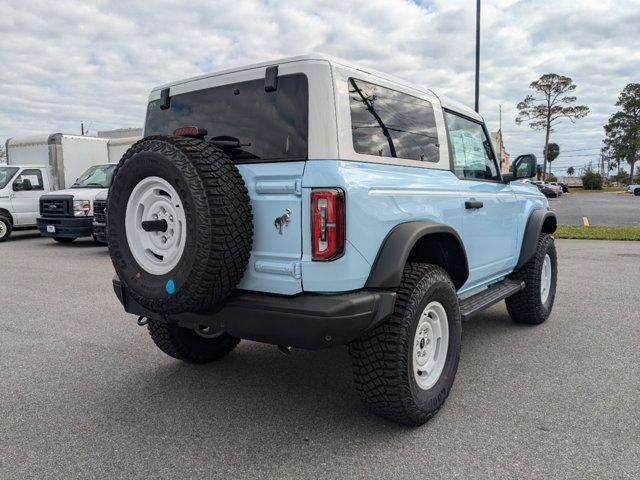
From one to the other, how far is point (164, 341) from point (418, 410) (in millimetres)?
1923

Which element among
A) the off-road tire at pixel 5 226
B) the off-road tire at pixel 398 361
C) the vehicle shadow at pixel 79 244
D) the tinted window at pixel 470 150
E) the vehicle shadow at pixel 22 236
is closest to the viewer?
the off-road tire at pixel 398 361

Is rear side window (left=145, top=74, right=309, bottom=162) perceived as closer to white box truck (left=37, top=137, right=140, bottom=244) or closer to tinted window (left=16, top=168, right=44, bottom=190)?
white box truck (left=37, top=137, right=140, bottom=244)

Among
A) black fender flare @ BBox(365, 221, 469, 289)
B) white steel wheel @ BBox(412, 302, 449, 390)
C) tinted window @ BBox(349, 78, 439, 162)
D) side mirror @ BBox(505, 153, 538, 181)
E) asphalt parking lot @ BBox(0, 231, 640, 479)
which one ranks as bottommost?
asphalt parking lot @ BBox(0, 231, 640, 479)

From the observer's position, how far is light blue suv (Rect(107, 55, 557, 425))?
99.3 inches

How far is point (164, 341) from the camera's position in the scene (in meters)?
3.74

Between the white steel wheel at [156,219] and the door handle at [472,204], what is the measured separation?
6.65 feet

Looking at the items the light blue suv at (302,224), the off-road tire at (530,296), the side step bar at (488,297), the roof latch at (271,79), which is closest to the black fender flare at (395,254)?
the light blue suv at (302,224)

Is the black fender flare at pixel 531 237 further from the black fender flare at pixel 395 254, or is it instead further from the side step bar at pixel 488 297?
the black fender flare at pixel 395 254

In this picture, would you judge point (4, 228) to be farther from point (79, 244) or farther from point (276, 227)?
point (276, 227)

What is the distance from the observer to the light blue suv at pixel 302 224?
2523 millimetres

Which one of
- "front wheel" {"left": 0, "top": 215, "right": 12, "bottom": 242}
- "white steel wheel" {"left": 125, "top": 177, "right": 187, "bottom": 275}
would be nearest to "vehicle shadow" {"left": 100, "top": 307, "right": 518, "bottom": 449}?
"white steel wheel" {"left": 125, "top": 177, "right": 187, "bottom": 275}

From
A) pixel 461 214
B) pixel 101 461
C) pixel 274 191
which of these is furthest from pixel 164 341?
pixel 461 214

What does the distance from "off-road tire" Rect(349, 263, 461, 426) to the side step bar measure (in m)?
0.74

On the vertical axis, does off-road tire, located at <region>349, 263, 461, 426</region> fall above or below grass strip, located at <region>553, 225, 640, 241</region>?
above
